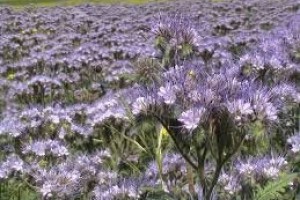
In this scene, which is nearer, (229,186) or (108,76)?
(229,186)

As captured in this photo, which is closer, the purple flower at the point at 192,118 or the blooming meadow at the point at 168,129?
the purple flower at the point at 192,118

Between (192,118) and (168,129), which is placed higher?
(192,118)

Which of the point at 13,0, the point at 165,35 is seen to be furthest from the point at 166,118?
the point at 13,0

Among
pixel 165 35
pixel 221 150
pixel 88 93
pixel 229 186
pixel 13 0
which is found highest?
pixel 165 35

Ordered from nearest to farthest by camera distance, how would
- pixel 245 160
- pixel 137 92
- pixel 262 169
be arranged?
pixel 137 92, pixel 262 169, pixel 245 160

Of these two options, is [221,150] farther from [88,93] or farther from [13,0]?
[13,0]

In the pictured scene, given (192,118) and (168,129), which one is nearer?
(192,118)

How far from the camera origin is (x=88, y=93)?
11531mm

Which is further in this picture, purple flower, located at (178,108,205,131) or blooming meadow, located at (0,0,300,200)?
blooming meadow, located at (0,0,300,200)

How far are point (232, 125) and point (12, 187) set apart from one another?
343 centimetres

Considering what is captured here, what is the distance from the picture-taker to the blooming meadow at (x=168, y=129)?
354 centimetres

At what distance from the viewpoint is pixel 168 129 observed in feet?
12.0

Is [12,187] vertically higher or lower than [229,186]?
lower

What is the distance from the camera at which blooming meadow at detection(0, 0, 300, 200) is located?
3545mm
